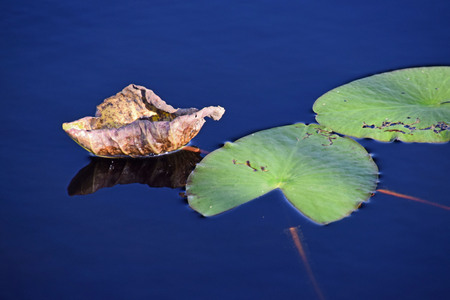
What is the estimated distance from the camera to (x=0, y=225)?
3.87m

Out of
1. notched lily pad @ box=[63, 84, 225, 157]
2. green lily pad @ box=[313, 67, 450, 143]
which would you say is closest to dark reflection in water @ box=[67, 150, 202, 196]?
notched lily pad @ box=[63, 84, 225, 157]

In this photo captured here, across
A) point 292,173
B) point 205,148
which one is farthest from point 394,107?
point 205,148

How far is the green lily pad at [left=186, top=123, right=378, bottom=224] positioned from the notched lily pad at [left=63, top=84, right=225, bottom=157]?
30cm

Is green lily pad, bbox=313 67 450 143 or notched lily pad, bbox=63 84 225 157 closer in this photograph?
notched lily pad, bbox=63 84 225 157

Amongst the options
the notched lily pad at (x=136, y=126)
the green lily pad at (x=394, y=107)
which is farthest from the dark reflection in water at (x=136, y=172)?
the green lily pad at (x=394, y=107)

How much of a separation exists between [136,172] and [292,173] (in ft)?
3.90

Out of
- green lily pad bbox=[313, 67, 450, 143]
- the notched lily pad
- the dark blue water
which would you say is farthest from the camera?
green lily pad bbox=[313, 67, 450, 143]

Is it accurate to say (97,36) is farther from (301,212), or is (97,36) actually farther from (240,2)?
(301,212)

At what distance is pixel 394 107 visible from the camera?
4.70 metres

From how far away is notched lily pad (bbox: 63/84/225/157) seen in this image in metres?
4.21

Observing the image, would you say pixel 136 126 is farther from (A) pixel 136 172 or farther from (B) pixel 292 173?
(B) pixel 292 173

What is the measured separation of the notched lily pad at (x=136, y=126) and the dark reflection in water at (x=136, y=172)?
7cm

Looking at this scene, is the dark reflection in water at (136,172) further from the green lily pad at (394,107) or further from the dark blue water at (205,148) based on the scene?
the green lily pad at (394,107)

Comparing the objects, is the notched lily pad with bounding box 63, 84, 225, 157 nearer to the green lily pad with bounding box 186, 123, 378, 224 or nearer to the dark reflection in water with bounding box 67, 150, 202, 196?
the dark reflection in water with bounding box 67, 150, 202, 196
